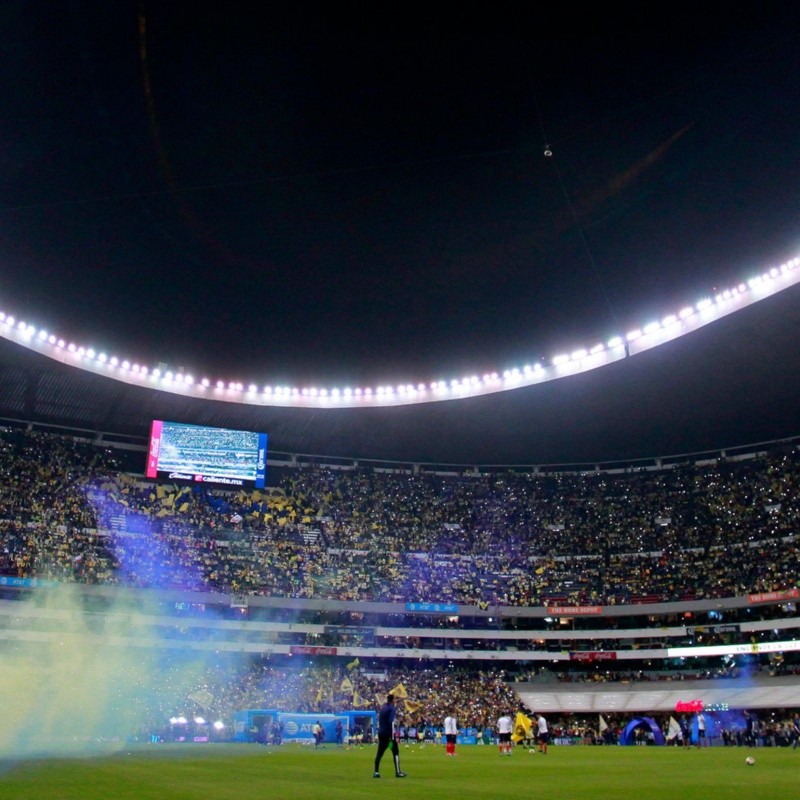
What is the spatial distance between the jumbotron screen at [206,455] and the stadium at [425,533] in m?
0.16

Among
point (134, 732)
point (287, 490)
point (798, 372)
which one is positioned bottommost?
point (134, 732)

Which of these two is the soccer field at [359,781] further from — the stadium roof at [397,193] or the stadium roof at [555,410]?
the stadium roof at [555,410]

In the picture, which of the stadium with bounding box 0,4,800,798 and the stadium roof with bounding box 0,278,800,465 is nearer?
the stadium with bounding box 0,4,800,798

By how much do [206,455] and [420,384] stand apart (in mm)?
16085

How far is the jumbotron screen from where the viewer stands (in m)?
54.2

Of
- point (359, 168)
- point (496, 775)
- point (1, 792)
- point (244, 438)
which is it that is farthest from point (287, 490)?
point (1, 792)

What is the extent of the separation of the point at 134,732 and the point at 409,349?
2551 centimetres

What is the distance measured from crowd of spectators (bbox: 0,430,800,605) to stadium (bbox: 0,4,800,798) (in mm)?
197

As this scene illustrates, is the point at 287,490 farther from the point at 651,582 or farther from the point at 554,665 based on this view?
the point at 651,582

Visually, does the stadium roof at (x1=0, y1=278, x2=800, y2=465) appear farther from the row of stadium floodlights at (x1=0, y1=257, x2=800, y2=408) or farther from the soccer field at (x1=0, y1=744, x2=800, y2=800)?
the soccer field at (x1=0, y1=744, x2=800, y2=800)

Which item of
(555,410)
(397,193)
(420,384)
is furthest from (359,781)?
(555,410)

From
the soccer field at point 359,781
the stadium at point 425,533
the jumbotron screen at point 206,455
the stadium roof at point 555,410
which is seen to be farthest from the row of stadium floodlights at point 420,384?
the soccer field at point 359,781

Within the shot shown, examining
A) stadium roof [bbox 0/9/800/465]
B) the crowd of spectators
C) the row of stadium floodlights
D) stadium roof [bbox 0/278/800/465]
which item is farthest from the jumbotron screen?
the row of stadium floodlights

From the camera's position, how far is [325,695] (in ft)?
163
